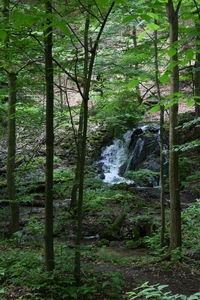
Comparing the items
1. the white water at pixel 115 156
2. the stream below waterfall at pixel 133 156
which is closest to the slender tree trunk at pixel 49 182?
the stream below waterfall at pixel 133 156

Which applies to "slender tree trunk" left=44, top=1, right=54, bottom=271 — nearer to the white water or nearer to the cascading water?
the cascading water

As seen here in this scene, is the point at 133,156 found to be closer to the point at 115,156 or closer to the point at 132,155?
the point at 132,155

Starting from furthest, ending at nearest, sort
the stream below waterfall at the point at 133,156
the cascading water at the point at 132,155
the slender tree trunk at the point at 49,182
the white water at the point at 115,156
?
the white water at the point at 115,156 → the cascading water at the point at 132,155 → the stream below waterfall at the point at 133,156 → the slender tree trunk at the point at 49,182

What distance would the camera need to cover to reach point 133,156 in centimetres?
1342

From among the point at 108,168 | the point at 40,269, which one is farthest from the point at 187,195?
the point at 40,269

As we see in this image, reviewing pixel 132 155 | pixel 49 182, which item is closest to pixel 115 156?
pixel 132 155

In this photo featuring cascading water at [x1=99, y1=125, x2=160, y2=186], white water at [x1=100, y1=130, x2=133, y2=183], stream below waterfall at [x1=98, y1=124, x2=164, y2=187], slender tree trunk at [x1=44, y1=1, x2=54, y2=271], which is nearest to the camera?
slender tree trunk at [x1=44, y1=1, x2=54, y2=271]

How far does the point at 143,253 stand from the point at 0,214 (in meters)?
4.38

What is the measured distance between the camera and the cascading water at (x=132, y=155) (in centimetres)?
1292

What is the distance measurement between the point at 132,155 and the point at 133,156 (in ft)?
0.35

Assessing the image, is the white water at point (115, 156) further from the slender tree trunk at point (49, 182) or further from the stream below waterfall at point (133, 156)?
the slender tree trunk at point (49, 182)

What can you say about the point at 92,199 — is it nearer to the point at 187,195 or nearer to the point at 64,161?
the point at 187,195

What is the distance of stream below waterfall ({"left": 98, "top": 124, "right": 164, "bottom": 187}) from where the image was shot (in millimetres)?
Result: 12781

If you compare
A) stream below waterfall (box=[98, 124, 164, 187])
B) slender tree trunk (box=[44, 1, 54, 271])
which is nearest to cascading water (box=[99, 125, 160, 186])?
stream below waterfall (box=[98, 124, 164, 187])
